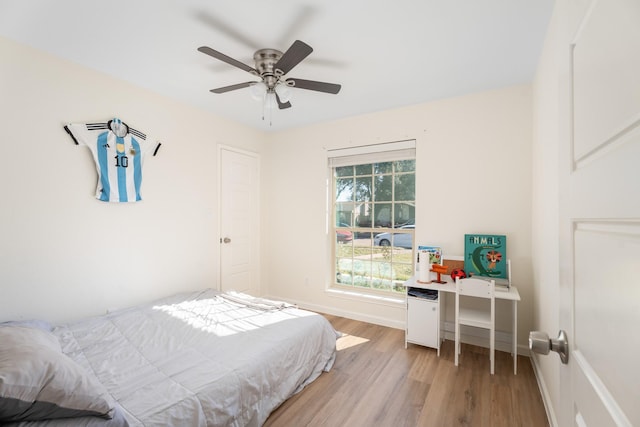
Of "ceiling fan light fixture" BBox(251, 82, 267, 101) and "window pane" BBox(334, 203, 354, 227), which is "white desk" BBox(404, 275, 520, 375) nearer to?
"window pane" BBox(334, 203, 354, 227)

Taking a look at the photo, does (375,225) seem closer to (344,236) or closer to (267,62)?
(344,236)

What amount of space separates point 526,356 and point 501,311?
43 cm

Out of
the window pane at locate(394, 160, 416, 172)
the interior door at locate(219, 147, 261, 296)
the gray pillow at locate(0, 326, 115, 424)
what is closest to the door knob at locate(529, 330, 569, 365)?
the gray pillow at locate(0, 326, 115, 424)

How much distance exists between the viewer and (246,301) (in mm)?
2881

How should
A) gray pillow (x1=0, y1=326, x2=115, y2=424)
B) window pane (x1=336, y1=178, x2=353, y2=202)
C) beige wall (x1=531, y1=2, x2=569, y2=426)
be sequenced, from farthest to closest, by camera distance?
window pane (x1=336, y1=178, x2=353, y2=202) < beige wall (x1=531, y1=2, x2=569, y2=426) < gray pillow (x1=0, y1=326, x2=115, y2=424)

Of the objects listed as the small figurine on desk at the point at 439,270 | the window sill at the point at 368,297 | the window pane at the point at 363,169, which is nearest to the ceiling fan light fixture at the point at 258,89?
the window pane at the point at 363,169

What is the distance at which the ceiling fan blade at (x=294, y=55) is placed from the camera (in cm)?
164

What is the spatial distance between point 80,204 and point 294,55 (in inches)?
88.7

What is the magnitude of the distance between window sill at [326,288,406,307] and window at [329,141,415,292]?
0.29 ft

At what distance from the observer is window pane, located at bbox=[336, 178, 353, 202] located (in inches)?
152

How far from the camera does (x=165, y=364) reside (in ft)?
5.66

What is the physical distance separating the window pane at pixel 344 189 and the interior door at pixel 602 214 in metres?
3.07

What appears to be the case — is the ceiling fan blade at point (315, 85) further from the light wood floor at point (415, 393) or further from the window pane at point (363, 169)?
the light wood floor at point (415, 393)

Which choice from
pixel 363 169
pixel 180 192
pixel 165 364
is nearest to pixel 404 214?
pixel 363 169
